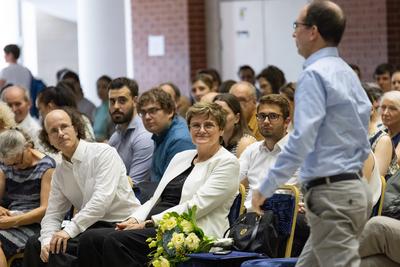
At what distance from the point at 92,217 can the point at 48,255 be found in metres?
0.41

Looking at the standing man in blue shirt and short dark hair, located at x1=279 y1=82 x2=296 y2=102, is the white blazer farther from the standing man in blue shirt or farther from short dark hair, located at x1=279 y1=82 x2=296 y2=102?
short dark hair, located at x1=279 y1=82 x2=296 y2=102

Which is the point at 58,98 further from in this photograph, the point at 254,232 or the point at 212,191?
the point at 254,232

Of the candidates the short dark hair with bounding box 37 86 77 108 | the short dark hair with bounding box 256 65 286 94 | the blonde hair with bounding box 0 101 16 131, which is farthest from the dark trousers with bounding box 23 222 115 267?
the short dark hair with bounding box 256 65 286 94

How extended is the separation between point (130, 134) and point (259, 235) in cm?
309

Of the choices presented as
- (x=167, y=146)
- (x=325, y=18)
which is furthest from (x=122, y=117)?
(x=325, y=18)

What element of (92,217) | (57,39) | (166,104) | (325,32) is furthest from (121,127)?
(57,39)

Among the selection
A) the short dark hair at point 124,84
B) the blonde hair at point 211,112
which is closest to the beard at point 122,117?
the short dark hair at point 124,84

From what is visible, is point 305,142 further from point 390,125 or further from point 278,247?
point 390,125

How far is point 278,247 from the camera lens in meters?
6.86

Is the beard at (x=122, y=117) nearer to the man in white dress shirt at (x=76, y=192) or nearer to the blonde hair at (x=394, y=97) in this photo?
the man in white dress shirt at (x=76, y=192)

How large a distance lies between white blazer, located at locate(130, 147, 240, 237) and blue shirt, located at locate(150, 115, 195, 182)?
1382 mm

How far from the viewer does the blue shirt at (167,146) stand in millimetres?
8805

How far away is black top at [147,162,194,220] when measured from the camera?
24.9 ft

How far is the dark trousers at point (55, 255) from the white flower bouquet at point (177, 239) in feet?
2.62
